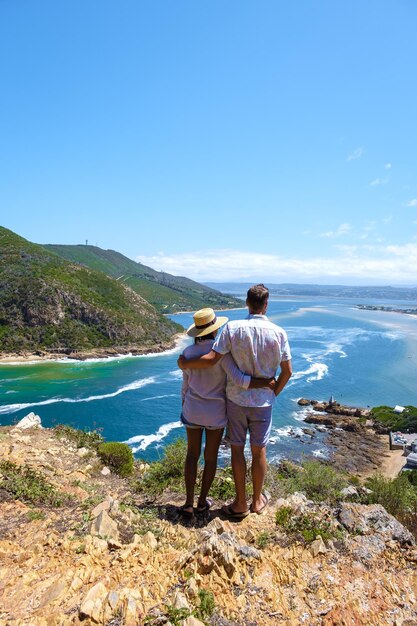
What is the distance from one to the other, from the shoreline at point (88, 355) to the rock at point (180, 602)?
63.5 meters

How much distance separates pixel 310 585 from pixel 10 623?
2.46 m

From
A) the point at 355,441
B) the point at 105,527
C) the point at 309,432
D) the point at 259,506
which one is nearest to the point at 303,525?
the point at 259,506

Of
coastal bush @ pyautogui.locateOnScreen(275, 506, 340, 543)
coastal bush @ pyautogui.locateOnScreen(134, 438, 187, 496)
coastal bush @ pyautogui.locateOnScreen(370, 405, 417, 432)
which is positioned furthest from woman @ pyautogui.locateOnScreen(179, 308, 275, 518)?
coastal bush @ pyautogui.locateOnScreen(370, 405, 417, 432)

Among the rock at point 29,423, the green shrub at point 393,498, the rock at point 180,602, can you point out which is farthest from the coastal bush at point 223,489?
the rock at point 29,423

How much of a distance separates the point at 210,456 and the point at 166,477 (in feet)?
8.95

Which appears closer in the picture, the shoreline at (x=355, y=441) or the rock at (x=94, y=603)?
the rock at (x=94, y=603)

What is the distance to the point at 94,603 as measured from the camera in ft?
9.33

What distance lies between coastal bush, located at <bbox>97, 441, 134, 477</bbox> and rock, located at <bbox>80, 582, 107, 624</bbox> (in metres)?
4.52

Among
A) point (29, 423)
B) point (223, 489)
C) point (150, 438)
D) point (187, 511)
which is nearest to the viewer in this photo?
point (187, 511)

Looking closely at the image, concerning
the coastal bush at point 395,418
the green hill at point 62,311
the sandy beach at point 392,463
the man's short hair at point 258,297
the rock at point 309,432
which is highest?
the man's short hair at point 258,297

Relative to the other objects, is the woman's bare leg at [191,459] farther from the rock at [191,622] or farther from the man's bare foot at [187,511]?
the rock at [191,622]

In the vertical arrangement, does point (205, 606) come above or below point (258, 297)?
below

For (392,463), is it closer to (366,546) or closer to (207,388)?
(366,546)

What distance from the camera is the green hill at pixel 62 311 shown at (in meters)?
73.5
